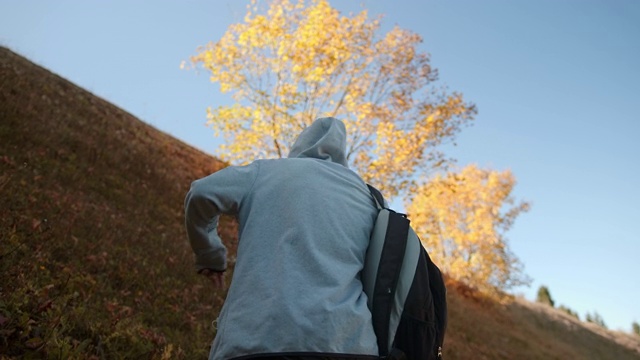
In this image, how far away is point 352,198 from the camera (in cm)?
216

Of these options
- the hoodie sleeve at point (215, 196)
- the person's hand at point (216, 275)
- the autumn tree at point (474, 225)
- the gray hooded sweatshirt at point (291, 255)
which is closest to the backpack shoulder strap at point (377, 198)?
the gray hooded sweatshirt at point (291, 255)

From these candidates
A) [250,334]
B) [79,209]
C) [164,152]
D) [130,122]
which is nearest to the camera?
[250,334]

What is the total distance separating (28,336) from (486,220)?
104 feet

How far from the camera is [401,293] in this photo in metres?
1.93

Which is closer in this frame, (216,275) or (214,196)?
(214,196)

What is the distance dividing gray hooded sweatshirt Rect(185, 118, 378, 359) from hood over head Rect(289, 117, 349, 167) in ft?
0.65

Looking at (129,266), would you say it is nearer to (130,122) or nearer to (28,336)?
(28,336)

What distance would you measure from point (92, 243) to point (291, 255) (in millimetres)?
6229

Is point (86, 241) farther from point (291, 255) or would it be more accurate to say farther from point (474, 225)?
point (474, 225)

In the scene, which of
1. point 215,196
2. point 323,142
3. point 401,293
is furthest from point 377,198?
point 215,196

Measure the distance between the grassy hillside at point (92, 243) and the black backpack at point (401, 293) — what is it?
119 inches

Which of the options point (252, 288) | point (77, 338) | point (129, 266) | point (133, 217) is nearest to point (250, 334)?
point (252, 288)

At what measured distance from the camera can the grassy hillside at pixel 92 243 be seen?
4.47 meters

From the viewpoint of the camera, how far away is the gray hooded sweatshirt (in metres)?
1.67
